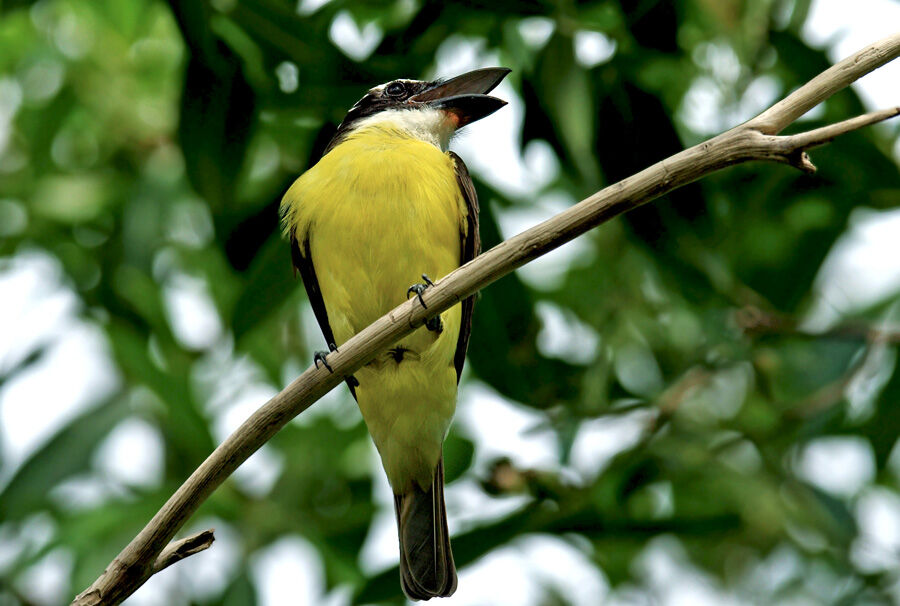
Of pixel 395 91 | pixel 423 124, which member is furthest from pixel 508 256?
pixel 395 91

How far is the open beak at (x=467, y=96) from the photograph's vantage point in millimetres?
3390

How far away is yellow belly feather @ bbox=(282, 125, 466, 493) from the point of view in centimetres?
324

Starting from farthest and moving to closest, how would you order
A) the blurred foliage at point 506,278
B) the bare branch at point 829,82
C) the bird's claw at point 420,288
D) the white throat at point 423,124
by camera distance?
the white throat at point 423,124 → the blurred foliage at point 506,278 → the bird's claw at point 420,288 → the bare branch at point 829,82

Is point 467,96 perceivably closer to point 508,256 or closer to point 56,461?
point 508,256

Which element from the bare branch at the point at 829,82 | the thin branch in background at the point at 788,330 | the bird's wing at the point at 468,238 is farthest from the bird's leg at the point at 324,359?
the thin branch in background at the point at 788,330

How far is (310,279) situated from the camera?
352 cm

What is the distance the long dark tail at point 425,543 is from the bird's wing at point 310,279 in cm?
42

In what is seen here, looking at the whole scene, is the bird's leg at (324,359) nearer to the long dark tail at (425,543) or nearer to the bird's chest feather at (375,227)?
the bird's chest feather at (375,227)

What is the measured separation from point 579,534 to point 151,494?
1.52 meters

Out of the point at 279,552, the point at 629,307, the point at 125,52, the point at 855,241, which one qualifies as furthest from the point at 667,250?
the point at 125,52

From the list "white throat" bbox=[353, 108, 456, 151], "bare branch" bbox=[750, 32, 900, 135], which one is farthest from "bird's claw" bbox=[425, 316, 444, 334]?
"bare branch" bbox=[750, 32, 900, 135]

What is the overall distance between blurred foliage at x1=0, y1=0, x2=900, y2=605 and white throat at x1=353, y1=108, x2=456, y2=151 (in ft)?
0.95

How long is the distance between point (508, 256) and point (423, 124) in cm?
208

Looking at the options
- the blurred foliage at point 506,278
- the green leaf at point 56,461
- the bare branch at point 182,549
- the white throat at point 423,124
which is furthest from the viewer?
the white throat at point 423,124
